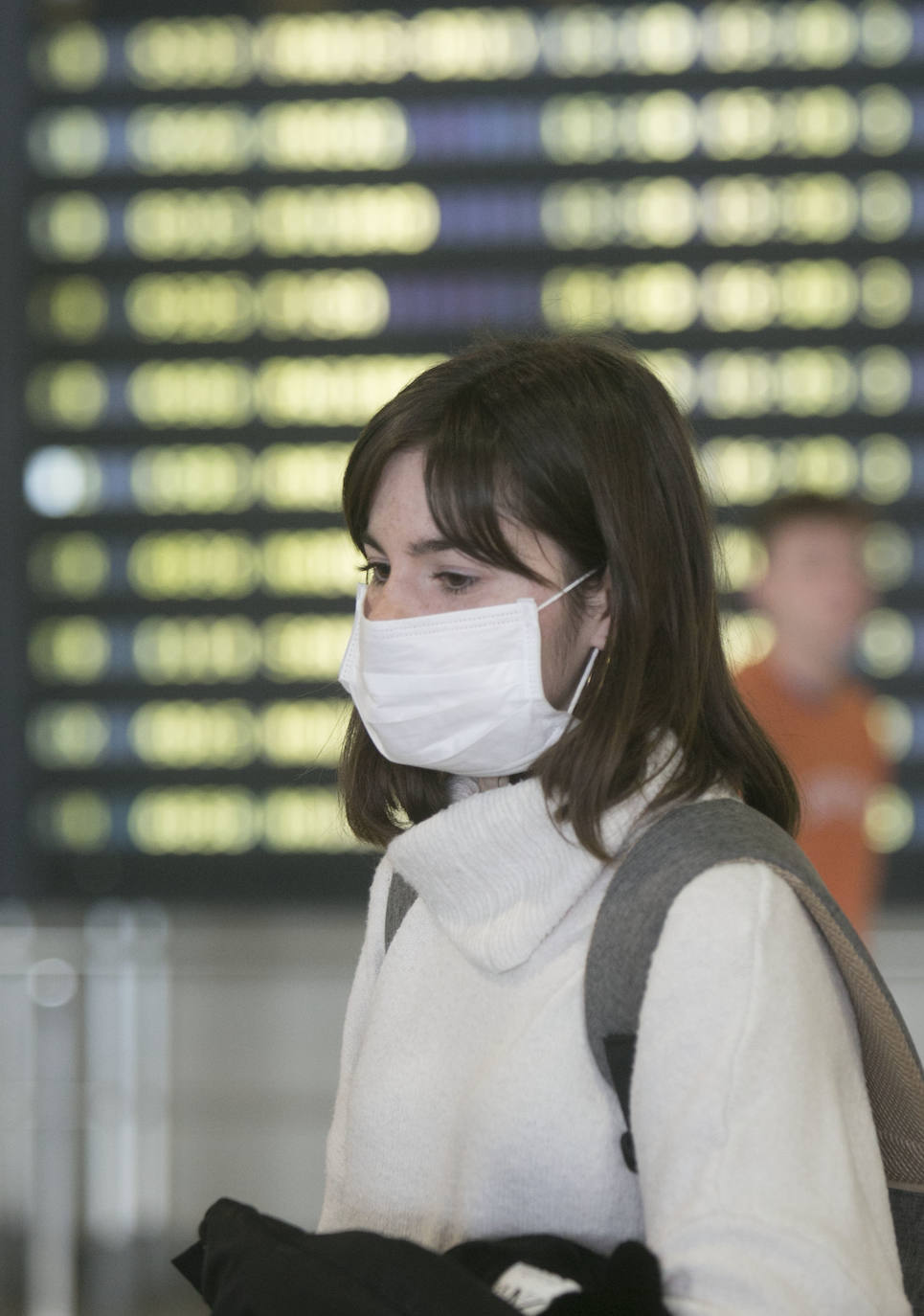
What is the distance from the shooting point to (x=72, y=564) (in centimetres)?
Answer: 451

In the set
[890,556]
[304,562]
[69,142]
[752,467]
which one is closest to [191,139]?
[69,142]

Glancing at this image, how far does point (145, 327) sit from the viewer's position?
452cm

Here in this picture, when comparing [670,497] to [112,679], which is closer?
[670,497]

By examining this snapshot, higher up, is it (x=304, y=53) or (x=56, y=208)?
(x=304, y=53)

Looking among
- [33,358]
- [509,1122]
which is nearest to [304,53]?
[33,358]

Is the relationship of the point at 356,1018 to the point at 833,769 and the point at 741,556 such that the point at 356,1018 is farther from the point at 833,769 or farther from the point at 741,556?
the point at 741,556

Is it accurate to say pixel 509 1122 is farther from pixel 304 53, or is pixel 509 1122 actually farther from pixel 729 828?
pixel 304 53

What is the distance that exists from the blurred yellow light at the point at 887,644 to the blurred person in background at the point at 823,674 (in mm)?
1117

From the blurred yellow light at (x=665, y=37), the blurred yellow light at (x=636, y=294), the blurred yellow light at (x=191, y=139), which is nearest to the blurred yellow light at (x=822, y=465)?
the blurred yellow light at (x=636, y=294)

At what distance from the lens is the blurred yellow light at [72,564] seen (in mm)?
4500

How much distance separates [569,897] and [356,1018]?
31 cm

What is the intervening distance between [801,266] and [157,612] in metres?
1.88

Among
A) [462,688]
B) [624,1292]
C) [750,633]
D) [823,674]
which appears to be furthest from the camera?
[750,633]

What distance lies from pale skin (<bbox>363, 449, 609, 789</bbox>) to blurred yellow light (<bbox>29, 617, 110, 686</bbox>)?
3.33 meters
